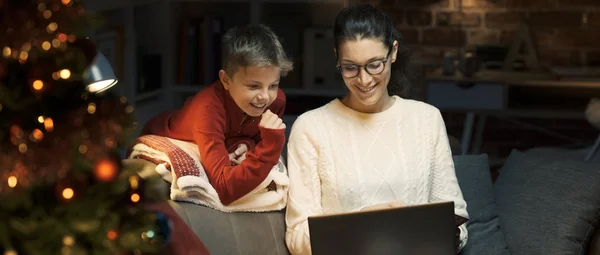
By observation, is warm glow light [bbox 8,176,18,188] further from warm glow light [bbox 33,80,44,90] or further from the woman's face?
the woman's face

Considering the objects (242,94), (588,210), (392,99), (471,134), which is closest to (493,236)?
(588,210)

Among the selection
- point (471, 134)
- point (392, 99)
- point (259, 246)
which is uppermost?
point (392, 99)

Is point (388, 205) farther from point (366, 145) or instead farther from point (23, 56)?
point (23, 56)

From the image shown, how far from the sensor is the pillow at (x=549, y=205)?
2424 mm

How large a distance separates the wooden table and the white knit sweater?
6.73ft

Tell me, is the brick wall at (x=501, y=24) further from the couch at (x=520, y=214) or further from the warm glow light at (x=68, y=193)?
the warm glow light at (x=68, y=193)

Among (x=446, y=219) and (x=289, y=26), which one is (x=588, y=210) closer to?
(x=446, y=219)

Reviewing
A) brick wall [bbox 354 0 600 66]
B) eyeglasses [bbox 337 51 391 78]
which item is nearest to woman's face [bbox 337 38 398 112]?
eyeglasses [bbox 337 51 391 78]

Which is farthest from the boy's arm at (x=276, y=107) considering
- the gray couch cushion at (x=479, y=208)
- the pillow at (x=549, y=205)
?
the pillow at (x=549, y=205)

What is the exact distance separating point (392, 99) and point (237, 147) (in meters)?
0.43

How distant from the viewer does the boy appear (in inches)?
80.4

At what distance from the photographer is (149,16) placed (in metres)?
4.20

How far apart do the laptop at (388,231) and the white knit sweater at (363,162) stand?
0.22m

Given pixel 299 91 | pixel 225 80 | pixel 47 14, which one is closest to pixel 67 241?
pixel 47 14
